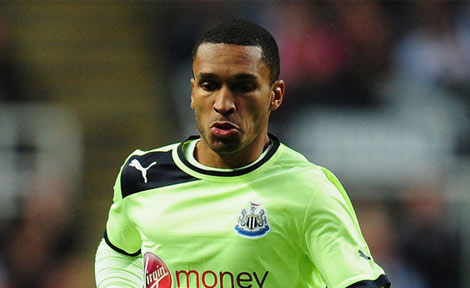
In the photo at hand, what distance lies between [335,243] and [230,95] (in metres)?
0.59

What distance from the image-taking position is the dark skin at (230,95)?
10.8 feet

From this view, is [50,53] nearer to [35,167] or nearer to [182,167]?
[35,167]

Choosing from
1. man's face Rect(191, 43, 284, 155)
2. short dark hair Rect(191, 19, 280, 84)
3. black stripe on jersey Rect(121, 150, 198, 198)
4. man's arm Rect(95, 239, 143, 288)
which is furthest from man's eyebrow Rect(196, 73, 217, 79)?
man's arm Rect(95, 239, 143, 288)

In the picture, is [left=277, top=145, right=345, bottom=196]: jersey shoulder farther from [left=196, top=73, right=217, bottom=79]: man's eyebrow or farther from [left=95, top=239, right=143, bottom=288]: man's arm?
[left=95, top=239, right=143, bottom=288]: man's arm

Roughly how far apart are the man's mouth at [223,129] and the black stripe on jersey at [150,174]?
0.24 meters

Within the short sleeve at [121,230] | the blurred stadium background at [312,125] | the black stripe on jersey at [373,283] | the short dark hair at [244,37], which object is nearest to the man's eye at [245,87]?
the short dark hair at [244,37]

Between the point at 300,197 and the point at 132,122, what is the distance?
6.54 metres

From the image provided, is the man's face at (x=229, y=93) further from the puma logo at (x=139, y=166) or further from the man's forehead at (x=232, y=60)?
the puma logo at (x=139, y=166)

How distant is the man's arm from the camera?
3689mm

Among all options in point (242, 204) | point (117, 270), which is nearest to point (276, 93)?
point (242, 204)

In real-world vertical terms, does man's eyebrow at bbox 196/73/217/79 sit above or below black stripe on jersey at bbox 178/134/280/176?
above

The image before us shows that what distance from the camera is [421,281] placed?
26.2 ft

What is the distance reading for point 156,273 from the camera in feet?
11.2

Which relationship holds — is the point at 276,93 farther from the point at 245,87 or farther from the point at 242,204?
the point at 242,204
